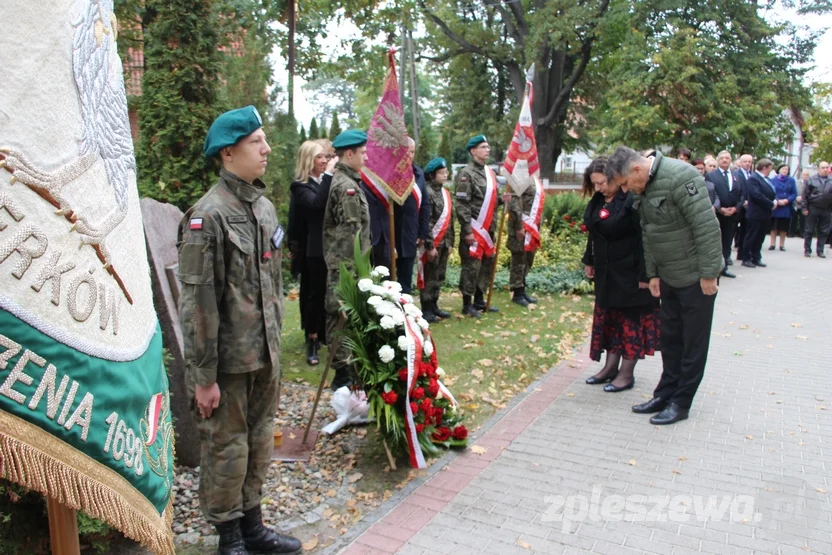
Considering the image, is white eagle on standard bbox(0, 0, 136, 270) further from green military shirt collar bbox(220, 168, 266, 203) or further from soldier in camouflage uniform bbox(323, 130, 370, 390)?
soldier in camouflage uniform bbox(323, 130, 370, 390)

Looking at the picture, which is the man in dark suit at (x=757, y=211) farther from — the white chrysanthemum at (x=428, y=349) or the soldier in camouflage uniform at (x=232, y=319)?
the soldier in camouflage uniform at (x=232, y=319)

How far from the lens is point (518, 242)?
9367 mm

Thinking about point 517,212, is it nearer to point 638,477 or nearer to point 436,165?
point 436,165

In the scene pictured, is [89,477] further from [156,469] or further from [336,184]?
[336,184]

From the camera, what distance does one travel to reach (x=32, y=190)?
1.69m

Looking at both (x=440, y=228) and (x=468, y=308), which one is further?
(x=468, y=308)

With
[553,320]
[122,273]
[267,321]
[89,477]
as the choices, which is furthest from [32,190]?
[553,320]

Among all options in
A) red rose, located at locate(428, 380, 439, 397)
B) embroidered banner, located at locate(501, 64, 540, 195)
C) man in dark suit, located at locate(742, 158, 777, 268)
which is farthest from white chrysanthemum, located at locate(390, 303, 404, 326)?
man in dark suit, located at locate(742, 158, 777, 268)

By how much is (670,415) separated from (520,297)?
4525 mm

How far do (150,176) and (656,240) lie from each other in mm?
3969

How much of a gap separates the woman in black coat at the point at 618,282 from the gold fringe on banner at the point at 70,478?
450 cm

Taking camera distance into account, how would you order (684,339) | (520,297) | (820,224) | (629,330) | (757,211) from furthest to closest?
1. (820,224)
2. (757,211)
3. (520,297)
4. (629,330)
5. (684,339)

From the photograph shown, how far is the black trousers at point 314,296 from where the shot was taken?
6402mm

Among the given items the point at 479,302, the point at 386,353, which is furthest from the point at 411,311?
the point at 479,302
